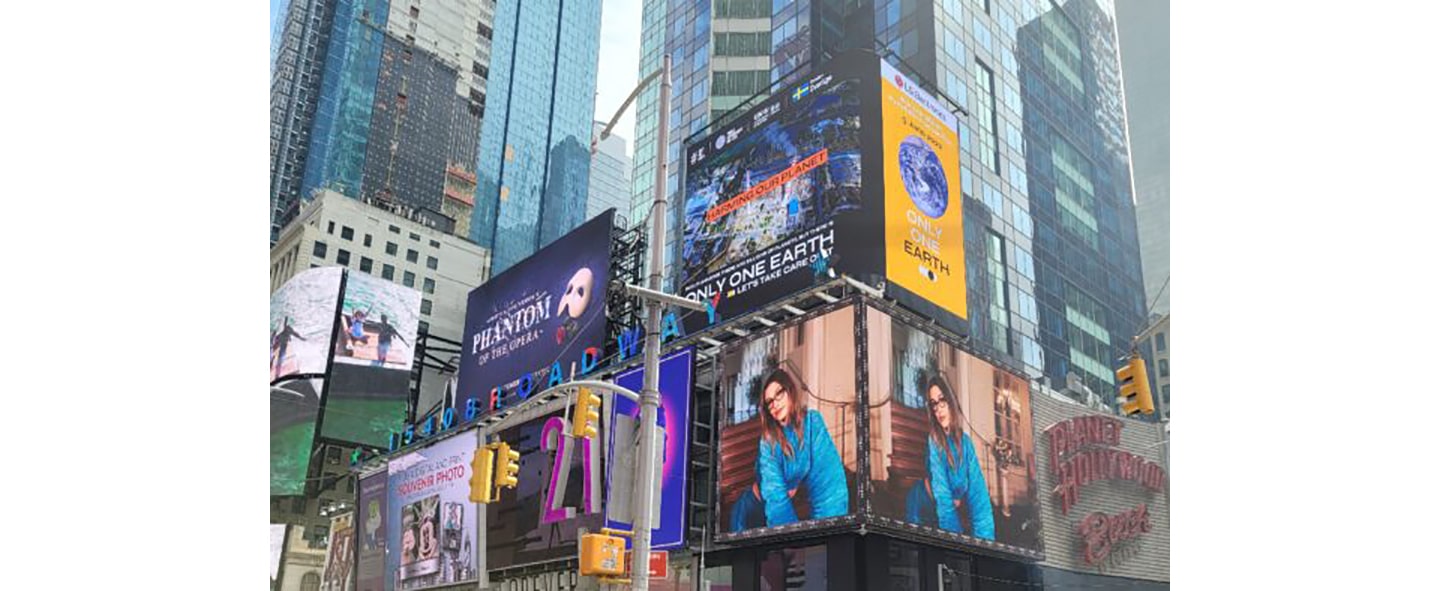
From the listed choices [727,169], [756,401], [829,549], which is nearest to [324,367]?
[727,169]

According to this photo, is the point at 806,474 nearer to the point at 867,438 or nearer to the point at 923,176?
the point at 867,438

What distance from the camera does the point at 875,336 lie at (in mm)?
33281

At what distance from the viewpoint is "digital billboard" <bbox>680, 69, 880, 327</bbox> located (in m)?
37.4

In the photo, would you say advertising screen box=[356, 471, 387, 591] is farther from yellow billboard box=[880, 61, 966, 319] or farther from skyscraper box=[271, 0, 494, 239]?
skyscraper box=[271, 0, 494, 239]

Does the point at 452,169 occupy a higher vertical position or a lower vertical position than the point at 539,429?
higher

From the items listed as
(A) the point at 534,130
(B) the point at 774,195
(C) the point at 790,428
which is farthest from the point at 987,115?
(A) the point at 534,130

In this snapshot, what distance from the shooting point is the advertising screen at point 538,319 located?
46.4 meters

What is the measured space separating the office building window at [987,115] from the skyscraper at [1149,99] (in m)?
7.61

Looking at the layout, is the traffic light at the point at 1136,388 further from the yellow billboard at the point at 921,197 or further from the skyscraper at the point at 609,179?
the skyscraper at the point at 609,179

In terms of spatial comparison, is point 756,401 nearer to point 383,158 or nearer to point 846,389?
point 846,389

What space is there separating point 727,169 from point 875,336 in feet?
41.0

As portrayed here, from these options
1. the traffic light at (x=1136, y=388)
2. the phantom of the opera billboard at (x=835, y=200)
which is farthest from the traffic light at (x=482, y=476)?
the phantom of the opera billboard at (x=835, y=200)

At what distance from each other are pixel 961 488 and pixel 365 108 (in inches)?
3964

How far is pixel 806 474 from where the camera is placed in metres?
32.4
